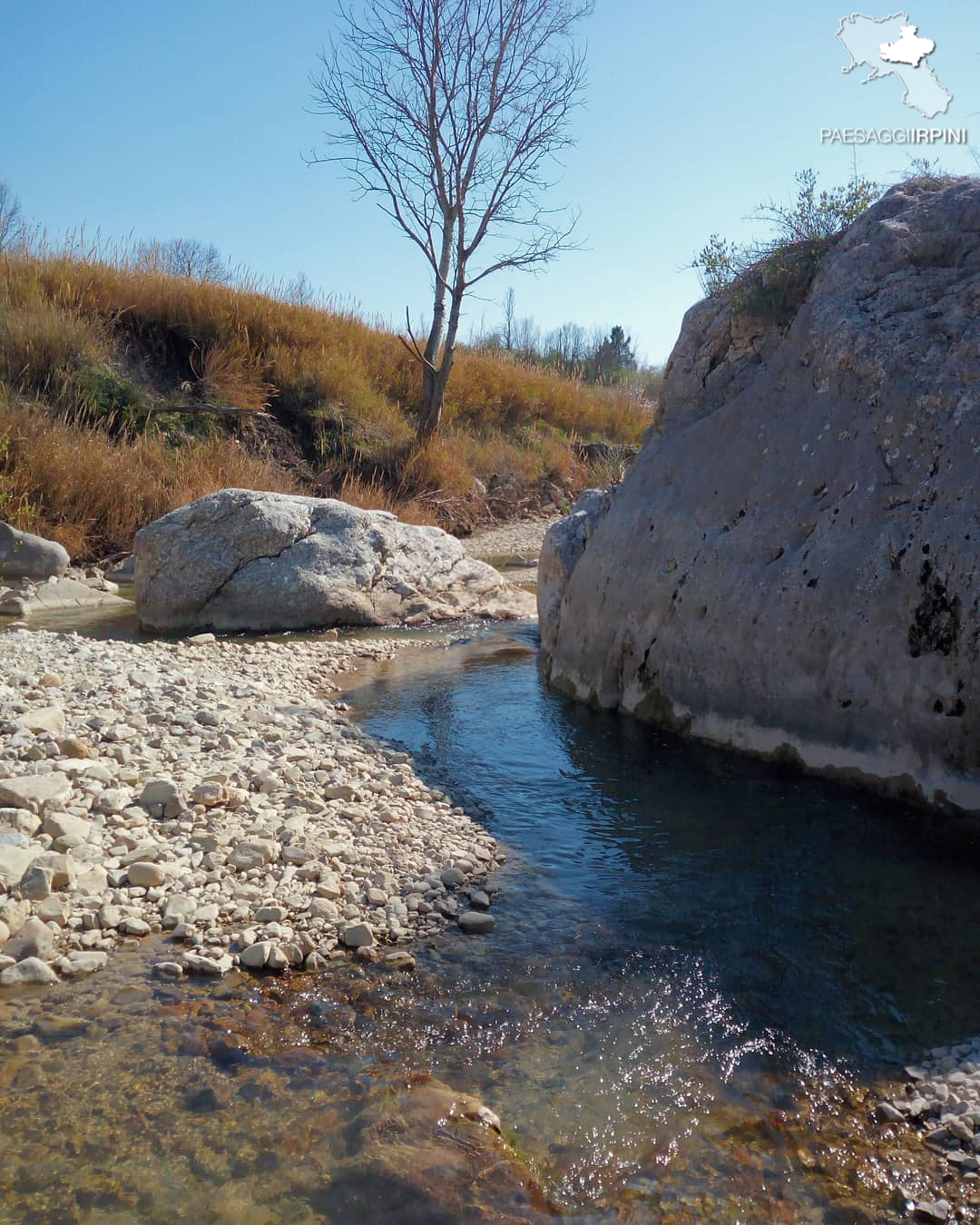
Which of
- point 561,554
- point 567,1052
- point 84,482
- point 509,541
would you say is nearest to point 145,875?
point 567,1052

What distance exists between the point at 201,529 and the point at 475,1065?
6.96m

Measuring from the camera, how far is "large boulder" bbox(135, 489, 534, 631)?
8.42 metres

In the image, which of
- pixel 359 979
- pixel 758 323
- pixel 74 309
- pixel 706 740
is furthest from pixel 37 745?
pixel 74 309

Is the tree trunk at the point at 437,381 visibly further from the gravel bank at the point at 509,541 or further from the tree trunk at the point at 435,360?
the gravel bank at the point at 509,541

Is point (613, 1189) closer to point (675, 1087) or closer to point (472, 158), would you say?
point (675, 1087)

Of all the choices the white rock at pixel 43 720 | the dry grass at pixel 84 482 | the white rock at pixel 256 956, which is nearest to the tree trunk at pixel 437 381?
the dry grass at pixel 84 482

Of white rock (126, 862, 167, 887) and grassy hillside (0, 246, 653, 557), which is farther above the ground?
grassy hillside (0, 246, 653, 557)

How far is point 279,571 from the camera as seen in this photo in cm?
852

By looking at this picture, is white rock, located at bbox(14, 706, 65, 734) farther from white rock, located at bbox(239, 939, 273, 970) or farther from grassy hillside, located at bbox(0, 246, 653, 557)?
grassy hillside, located at bbox(0, 246, 653, 557)

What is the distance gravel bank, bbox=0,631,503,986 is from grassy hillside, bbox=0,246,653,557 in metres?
5.99

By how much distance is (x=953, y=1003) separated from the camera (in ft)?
9.16

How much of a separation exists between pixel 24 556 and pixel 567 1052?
8.22 m

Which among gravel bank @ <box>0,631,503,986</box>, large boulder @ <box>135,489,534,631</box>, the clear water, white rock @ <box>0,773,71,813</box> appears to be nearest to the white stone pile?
the clear water

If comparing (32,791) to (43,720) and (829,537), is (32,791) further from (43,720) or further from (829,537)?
(829,537)
